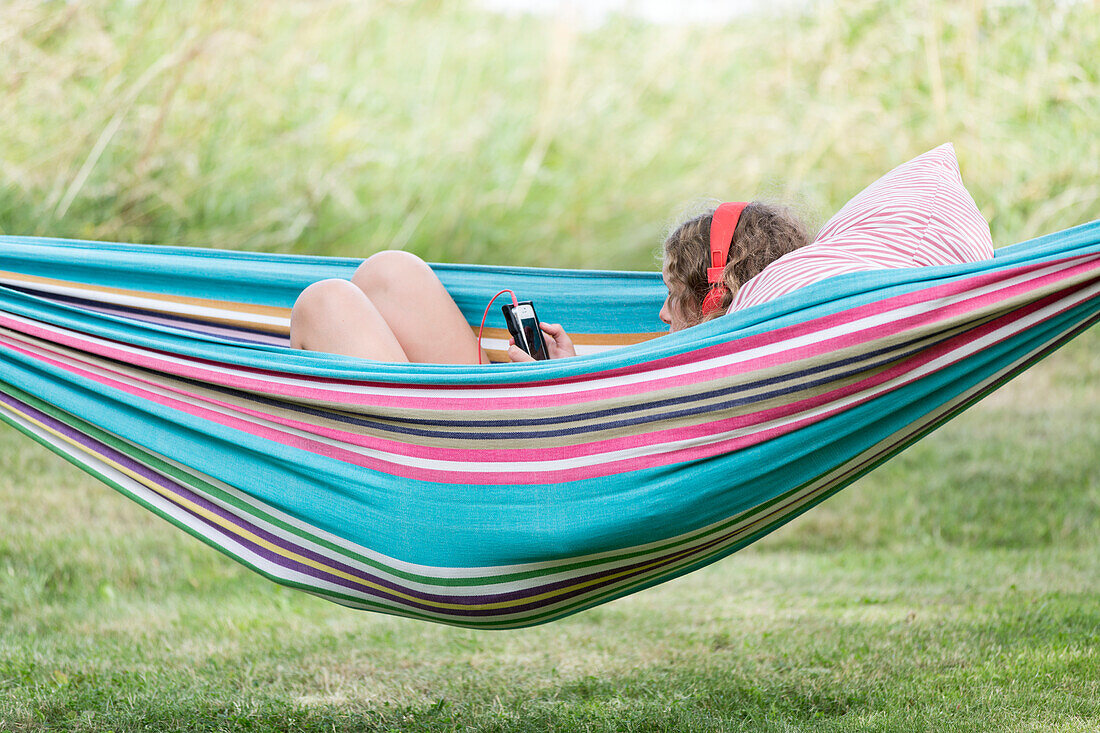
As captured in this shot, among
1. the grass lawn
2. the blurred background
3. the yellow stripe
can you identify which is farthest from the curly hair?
the blurred background

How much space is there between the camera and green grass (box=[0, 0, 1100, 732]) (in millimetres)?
1994

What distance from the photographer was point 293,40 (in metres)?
4.25

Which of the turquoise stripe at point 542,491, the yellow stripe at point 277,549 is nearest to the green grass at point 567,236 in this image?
the yellow stripe at point 277,549

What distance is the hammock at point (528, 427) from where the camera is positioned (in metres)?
1.27

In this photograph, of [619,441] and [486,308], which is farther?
[486,308]

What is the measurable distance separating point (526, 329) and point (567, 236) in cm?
264

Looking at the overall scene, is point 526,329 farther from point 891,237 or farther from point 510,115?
point 510,115

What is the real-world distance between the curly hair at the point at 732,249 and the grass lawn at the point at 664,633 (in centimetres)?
77

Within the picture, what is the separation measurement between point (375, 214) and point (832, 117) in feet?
6.75

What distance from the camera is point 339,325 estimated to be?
5.29ft

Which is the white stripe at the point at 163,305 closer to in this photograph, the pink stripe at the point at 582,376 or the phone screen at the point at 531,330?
the pink stripe at the point at 582,376

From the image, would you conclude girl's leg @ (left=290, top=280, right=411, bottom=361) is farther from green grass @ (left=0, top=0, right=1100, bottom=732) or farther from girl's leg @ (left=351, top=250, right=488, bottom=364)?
green grass @ (left=0, top=0, right=1100, bottom=732)

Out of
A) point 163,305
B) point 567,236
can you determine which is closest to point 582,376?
point 163,305

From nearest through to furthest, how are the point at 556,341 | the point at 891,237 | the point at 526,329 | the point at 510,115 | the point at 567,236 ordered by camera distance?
the point at 891,237
the point at 526,329
the point at 556,341
the point at 567,236
the point at 510,115
